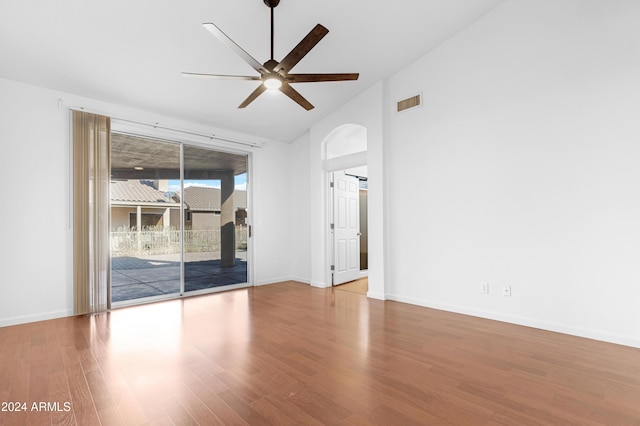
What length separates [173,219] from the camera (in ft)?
17.0

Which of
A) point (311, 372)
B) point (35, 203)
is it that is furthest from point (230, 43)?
point (35, 203)

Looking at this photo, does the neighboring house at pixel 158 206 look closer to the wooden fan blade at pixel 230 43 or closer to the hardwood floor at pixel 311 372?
the hardwood floor at pixel 311 372

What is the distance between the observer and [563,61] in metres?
3.34

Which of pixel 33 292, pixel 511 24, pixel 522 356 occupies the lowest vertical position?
pixel 522 356

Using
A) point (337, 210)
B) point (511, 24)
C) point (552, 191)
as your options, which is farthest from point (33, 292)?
point (511, 24)

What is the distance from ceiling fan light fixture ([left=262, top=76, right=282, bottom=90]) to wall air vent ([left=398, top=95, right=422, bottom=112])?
2.42 metres

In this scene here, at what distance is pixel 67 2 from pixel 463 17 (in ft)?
13.9

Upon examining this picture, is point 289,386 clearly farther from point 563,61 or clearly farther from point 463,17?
point 463,17

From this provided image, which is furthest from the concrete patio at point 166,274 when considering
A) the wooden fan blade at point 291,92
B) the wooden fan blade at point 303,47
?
the wooden fan blade at point 303,47

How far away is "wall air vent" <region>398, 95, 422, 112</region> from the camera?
454 centimetres

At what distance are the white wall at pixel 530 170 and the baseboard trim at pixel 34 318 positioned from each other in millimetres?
4520

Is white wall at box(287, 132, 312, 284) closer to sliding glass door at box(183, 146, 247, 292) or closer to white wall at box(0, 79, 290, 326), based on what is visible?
sliding glass door at box(183, 146, 247, 292)

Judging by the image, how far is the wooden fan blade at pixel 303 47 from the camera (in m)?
2.38

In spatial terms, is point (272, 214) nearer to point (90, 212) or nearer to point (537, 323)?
point (90, 212)
